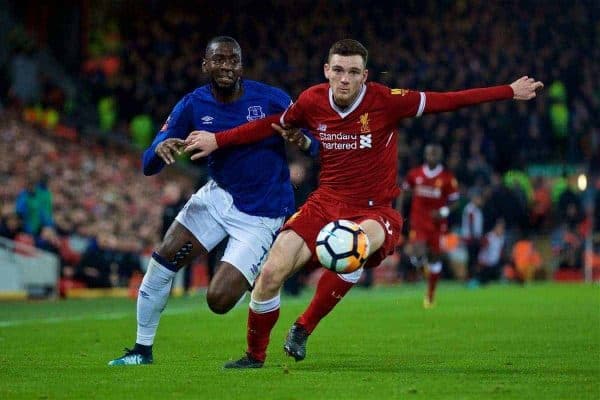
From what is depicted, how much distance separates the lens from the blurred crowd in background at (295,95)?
24.9 metres

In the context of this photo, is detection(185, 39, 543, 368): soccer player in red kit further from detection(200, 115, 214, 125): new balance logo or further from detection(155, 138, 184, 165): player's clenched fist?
detection(200, 115, 214, 125): new balance logo

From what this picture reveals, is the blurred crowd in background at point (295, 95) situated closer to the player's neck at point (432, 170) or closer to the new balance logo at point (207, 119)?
the player's neck at point (432, 170)

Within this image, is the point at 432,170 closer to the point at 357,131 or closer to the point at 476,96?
the point at 357,131

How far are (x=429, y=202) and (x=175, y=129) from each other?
415 inches

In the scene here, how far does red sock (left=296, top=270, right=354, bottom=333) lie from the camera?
9555 millimetres

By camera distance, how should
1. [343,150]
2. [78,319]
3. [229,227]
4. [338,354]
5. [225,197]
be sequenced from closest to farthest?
[343,150] < [229,227] < [225,197] < [338,354] < [78,319]

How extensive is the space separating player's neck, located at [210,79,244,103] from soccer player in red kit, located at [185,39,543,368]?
0.37m

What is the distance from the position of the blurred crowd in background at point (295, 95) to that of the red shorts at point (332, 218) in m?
12.0

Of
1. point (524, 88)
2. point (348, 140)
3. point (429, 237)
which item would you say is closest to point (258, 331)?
point (348, 140)

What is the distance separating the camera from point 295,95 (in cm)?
3356

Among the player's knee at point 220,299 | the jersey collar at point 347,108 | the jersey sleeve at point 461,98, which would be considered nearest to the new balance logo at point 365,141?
the jersey collar at point 347,108

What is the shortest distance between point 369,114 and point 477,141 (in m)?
21.6

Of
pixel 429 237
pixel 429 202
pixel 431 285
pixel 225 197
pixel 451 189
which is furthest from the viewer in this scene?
pixel 429 202

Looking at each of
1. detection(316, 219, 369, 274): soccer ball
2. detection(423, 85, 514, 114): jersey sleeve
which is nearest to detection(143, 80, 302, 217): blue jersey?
detection(316, 219, 369, 274): soccer ball
